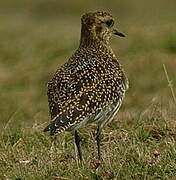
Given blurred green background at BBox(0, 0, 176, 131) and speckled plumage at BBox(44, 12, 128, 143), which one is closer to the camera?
Answer: speckled plumage at BBox(44, 12, 128, 143)

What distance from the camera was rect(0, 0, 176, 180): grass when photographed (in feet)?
18.0

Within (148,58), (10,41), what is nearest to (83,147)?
(148,58)

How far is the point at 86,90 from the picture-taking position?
5934 millimetres

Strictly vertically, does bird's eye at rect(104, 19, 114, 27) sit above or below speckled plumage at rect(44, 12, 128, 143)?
above

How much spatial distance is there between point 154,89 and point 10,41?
4.68m

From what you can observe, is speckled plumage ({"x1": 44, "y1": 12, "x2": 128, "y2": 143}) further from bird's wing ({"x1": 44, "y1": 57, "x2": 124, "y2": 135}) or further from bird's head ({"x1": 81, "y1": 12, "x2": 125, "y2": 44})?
bird's head ({"x1": 81, "y1": 12, "x2": 125, "y2": 44})

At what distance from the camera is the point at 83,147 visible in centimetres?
676

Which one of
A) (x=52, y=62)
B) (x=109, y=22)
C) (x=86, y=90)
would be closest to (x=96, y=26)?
(x=109, y=22)

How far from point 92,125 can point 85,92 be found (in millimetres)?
1493

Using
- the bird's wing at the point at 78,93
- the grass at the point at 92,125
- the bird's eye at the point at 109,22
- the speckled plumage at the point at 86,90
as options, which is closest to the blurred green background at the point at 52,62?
the grass at the point at 92,125

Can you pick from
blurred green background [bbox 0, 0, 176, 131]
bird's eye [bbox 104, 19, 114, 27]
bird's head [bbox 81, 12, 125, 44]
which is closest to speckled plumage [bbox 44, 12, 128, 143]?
bird's head [bbox 81, 12, 125, 44]

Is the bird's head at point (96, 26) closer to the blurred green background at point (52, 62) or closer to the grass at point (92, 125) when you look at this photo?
the grass at point (92, 125)

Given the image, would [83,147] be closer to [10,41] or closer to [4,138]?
[4,138]

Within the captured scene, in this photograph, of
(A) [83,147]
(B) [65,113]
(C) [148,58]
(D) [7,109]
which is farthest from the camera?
(C) [148,58]
